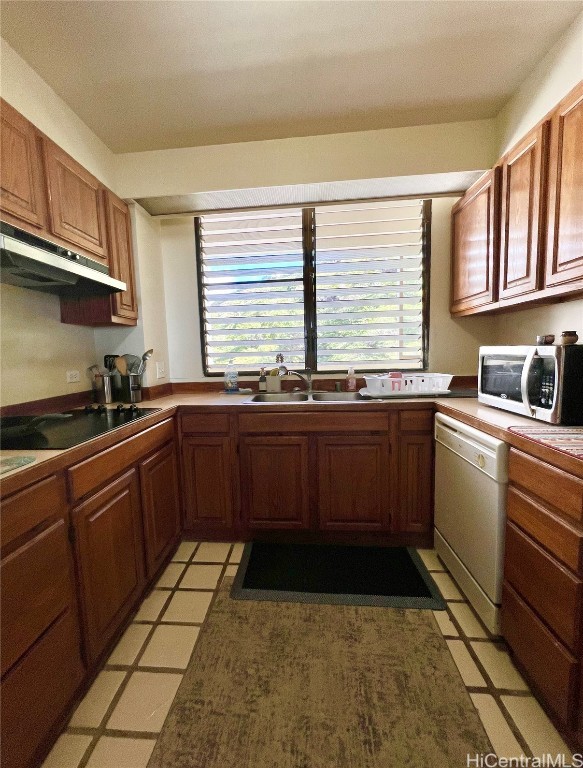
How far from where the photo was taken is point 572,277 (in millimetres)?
1325

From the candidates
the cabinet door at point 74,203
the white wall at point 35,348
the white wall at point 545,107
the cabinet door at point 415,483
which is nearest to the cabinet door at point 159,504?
the white wall at point 35,348

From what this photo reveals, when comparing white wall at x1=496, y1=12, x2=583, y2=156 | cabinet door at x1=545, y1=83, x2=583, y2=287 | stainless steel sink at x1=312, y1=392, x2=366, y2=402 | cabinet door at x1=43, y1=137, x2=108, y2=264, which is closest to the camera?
cabinet door at x1=545, y1=83, x2=583, y2=287

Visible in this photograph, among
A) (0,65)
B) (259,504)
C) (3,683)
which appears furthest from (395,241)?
(3,683)

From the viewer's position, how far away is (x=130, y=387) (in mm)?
2146

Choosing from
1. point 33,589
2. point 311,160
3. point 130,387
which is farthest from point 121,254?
point 33,589

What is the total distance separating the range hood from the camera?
3.86ft

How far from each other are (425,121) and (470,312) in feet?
3.99

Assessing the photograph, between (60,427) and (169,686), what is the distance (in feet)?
3.73

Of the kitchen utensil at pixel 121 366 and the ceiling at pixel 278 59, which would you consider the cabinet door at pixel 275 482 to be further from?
the ceiling at pixel 278 59

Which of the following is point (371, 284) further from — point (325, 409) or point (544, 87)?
point (544, 87)

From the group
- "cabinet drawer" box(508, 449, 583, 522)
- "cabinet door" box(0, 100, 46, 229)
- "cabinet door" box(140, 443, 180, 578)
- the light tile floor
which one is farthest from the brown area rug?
"cabinet door" box(0, 100, 46, 229)

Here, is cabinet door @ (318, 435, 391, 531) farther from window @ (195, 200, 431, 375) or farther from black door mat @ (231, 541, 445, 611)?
window @ (195, 200, 431, 375)

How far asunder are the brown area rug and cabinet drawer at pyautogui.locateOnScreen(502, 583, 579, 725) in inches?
9.7

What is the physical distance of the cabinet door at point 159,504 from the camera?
1640 mm
